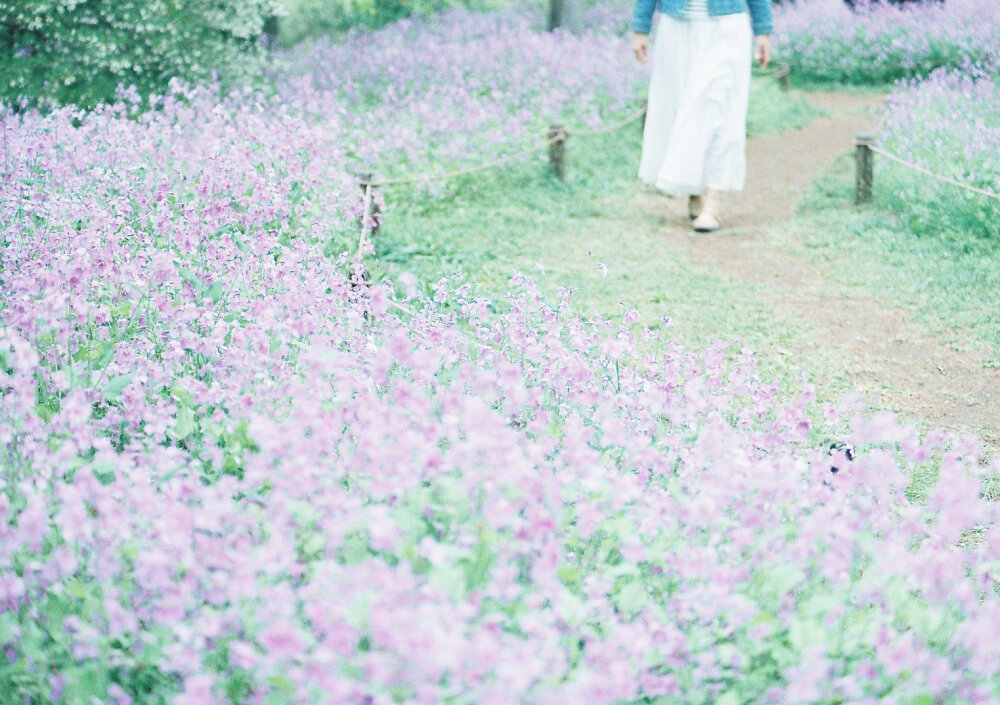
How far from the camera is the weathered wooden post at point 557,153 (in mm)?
9195

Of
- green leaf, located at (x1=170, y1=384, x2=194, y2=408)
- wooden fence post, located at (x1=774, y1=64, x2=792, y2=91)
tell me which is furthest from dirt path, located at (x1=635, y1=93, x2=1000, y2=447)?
wooden fence post, located at (x1=774, y1=64, x2=792, y2=91)

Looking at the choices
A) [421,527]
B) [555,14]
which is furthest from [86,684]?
[555,14]

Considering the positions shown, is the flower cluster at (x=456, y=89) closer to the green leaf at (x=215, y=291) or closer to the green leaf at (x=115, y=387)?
the green leaf at (x=215, y=291)

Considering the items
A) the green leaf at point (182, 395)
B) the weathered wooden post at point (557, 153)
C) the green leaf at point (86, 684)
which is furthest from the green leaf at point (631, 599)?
the weathered wooden post at point (557, 153)

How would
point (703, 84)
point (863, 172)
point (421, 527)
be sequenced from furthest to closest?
point (863, 172)
point (703, 84)
point (421, 527)

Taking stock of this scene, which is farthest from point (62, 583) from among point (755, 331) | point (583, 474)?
point (755, 331)

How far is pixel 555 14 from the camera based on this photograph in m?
15.1

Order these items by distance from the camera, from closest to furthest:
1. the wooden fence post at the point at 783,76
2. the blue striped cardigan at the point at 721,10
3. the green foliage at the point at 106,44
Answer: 1. the blue striped cardigan at the point at 721,10
2. the green foliage at the point at 106,44
3. the wooden fence post at the point at 783,76

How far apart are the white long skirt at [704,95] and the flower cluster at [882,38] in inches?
290

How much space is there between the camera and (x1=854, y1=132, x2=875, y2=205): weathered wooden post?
8320 mm

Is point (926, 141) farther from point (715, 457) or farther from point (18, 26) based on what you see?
point (18, 26)

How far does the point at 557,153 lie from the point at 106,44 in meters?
4.18

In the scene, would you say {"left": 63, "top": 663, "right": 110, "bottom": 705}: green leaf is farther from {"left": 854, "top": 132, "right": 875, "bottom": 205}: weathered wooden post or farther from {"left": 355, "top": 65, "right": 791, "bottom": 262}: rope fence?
{"left": 854, "top": 132, "right": 875, "bottom": 205}: weathered wooden post

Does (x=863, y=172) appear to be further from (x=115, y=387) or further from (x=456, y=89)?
(x=115, y=387)
